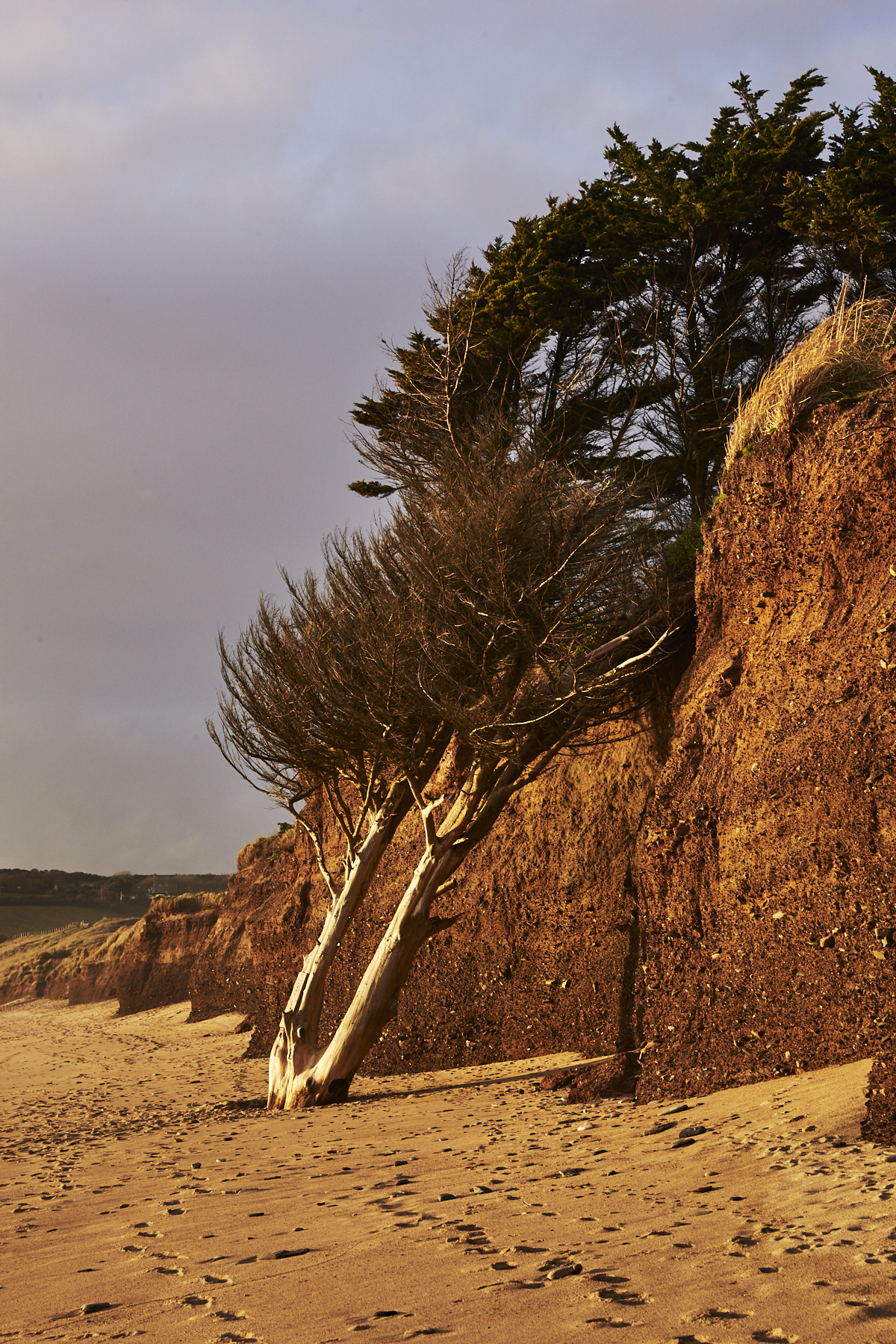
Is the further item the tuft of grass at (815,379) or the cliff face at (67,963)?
the cliff face at (67,963)

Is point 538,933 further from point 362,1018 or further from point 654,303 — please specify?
point 654,303

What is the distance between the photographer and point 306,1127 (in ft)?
31.4

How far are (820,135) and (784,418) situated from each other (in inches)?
366

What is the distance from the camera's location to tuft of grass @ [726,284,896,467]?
9516 mm

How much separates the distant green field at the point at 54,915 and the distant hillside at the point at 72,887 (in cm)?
66

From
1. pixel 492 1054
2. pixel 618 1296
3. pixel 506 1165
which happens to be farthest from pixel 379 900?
pixel 618 1296

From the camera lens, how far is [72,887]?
249ft

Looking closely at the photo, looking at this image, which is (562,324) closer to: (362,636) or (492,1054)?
(362,636)

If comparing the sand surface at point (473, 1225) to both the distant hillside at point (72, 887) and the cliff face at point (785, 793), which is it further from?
the distant hillside at point (72, 887)

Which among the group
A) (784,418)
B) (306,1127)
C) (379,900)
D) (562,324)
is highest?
(562,324)

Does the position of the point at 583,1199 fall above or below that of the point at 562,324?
below

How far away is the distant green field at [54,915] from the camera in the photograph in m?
66.6

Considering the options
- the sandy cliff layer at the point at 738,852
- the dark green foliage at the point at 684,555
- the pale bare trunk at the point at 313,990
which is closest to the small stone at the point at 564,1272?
the sandy cliff layer at the point at 738,852

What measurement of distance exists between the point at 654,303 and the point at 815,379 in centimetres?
793
